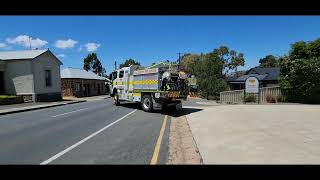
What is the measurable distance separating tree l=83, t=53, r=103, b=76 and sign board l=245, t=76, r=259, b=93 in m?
65.2

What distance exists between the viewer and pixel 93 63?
3580 inches

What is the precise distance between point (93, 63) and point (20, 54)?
170ft

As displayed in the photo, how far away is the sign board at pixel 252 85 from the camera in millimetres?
28859

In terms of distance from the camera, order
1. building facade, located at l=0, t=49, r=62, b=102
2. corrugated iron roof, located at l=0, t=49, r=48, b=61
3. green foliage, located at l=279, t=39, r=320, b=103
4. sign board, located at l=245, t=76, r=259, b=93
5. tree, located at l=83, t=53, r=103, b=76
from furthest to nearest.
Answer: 1. tree, located at l=83, t=53, r=103, b=76
2. corrugated iron roof, located at l=0, t=49, r=48, b=61
3. building facade, located at l=0, t=49, r=62, b=102
4. sign board, located at l=245, t=76, r=259, b=93
5. green foliage, located at l=279, t=39, r=320, b=103

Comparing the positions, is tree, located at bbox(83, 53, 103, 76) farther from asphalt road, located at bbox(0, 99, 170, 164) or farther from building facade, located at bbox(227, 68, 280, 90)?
asphalt road, located at bbox(0, 99, 170, 164)

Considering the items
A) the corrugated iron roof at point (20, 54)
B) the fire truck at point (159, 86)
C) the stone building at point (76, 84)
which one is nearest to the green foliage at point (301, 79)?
the fire truck at point (159, 86)

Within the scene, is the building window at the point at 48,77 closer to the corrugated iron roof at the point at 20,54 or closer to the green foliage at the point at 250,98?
the corrugated iron roof at the point at 20,54

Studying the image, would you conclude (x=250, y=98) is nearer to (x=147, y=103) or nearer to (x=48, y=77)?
(x=147, y=103)

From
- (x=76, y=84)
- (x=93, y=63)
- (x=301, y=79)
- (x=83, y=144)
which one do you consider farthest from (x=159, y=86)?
(x=93, y=63)

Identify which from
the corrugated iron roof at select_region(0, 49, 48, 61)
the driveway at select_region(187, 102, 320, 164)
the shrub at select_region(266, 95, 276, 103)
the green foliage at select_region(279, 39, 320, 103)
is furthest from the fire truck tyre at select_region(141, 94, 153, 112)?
the corrugated iron roof at select_region(0, 49, 48, 61)

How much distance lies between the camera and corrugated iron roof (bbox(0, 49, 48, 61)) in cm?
3741

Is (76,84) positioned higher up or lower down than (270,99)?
higher up

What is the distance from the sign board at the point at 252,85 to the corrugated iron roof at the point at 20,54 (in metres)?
21.4
